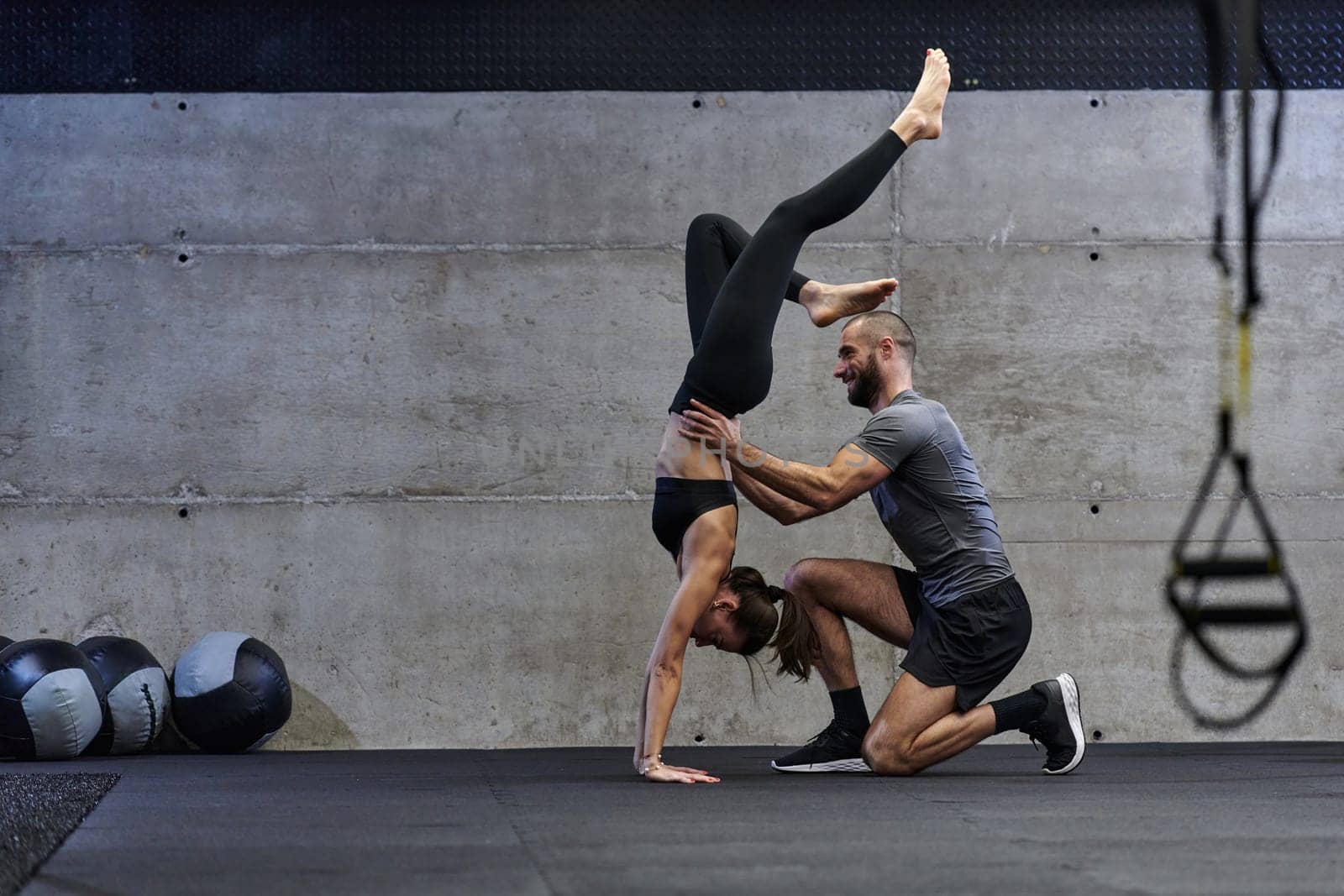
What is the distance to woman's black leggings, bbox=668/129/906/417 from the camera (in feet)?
11.7

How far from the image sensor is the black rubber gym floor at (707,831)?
199 cm

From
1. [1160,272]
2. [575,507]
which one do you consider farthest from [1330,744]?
[575,507]

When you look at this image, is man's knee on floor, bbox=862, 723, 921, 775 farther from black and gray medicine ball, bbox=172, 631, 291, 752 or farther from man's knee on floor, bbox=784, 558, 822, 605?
black and gray medicine ball, bbox=172, 631, 291, 752

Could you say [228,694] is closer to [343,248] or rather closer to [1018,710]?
[343,248]

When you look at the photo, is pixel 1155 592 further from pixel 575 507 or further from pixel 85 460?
pixel 85 460

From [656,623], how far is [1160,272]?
2258 millimetres

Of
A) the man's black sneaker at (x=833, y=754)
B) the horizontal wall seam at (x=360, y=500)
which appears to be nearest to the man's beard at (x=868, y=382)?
the man's black sneaker at (x=833, y=754)

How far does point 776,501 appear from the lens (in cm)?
359

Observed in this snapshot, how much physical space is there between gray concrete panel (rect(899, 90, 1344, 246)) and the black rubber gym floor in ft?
6.85

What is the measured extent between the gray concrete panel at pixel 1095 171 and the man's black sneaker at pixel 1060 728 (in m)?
2.03

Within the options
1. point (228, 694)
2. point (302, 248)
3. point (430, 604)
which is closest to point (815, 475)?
point (430, 604)

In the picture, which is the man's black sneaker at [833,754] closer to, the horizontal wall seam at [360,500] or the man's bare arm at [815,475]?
the man's bare arm at [815,475]

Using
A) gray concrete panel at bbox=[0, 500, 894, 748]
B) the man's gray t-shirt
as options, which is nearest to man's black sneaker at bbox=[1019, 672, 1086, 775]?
the man's gray t-shirt

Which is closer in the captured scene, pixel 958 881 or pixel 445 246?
pixel 958 881
